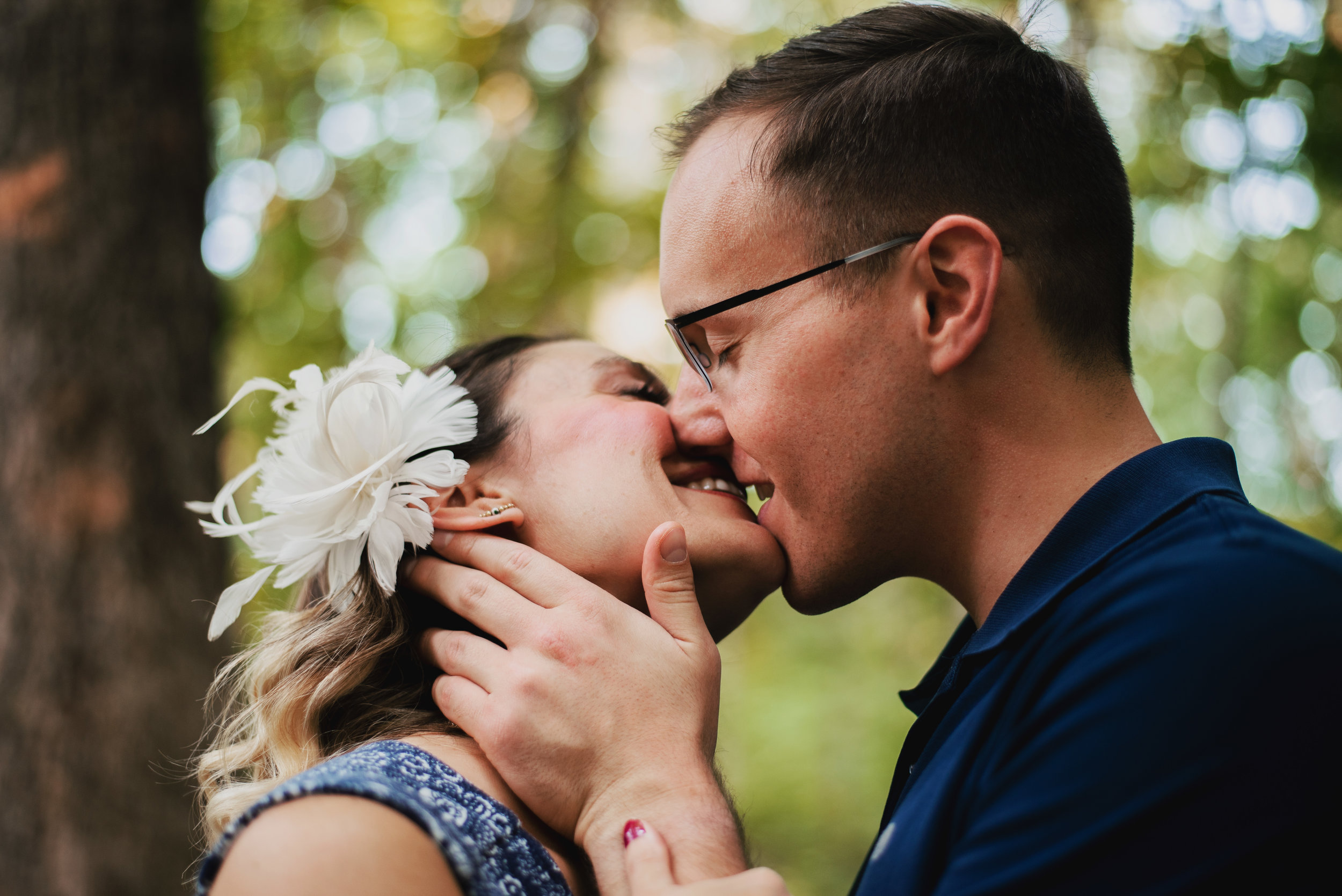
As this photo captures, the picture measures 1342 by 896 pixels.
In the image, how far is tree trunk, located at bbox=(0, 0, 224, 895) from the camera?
3711 mm

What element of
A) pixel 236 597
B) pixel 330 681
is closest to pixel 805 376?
pixel 330 681

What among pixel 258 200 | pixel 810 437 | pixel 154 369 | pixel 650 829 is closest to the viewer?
pixel 650 829

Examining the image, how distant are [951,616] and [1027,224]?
678 cm

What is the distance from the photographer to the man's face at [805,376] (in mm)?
2121

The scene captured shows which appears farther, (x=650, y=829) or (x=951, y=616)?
(x=951, y=616)

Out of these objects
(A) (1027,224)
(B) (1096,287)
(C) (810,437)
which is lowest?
(C) (810,437)

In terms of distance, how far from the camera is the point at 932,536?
88.0 inches

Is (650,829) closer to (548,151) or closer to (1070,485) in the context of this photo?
(1070,485)

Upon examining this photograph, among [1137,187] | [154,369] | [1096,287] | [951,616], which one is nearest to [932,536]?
[1096,287]

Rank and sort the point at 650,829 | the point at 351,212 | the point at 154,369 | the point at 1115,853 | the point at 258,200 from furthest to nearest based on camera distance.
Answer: the point at 351,212, the point at 258,200, the point at 154,369, the point at 650,829, the point at 1115,853

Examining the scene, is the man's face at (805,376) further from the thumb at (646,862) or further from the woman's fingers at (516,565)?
the thumb at (646,862)

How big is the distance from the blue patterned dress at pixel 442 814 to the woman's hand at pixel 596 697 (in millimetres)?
102

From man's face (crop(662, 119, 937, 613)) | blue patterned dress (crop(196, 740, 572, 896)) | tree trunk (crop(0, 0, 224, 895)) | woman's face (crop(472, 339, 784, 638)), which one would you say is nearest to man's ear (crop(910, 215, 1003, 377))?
man's face (crop(662, 119, 937, 613))

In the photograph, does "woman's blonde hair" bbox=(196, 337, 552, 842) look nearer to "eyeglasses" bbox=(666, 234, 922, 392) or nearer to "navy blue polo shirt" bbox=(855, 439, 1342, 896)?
"eyeglasses" bbox=(666, 234, 922, 392)
